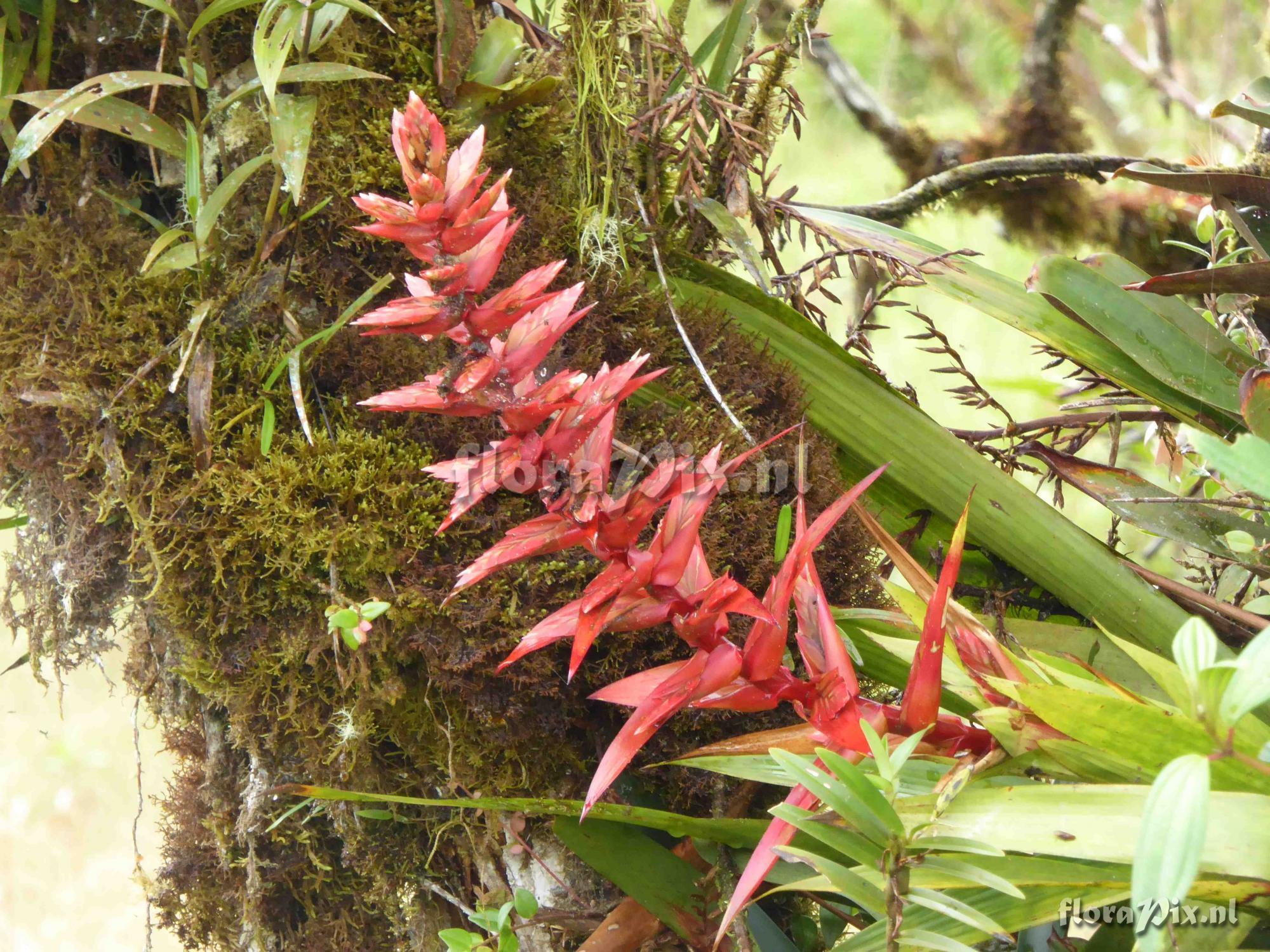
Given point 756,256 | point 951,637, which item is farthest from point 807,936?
point 756,256

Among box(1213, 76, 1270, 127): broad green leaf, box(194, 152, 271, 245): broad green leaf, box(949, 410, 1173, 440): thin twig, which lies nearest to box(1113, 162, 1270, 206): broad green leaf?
box(1213, 76, 1270, 127): broad green leaf

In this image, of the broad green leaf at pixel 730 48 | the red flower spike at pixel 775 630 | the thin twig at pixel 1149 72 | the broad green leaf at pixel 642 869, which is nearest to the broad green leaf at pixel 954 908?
the red flower spike at pixel 775 630

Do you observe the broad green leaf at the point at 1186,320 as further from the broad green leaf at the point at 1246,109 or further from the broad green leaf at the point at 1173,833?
the broad green leaf at the point at 1173,833

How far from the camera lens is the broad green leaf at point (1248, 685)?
0.94 ft

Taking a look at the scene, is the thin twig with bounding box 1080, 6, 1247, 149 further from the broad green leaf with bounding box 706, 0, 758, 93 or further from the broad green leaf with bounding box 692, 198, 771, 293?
the broad green leaf with bounding box 692, 198, 771, 293

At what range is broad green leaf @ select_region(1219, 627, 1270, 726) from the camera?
0.29 metres

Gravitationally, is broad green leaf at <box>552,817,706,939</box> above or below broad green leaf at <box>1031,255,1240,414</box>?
below

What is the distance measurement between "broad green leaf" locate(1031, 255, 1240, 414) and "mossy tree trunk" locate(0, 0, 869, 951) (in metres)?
0.23

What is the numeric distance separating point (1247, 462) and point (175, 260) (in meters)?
0.67

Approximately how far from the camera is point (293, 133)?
2.03 feet

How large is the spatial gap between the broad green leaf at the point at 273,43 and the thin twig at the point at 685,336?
29 centimetres

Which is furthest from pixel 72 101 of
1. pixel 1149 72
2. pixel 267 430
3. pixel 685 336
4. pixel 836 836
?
pixel 1149 72

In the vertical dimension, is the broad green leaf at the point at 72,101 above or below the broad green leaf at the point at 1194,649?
above

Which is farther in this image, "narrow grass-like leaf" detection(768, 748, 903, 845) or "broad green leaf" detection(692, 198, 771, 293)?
"broad green leaf" detection(692, 198, 771, 293)
